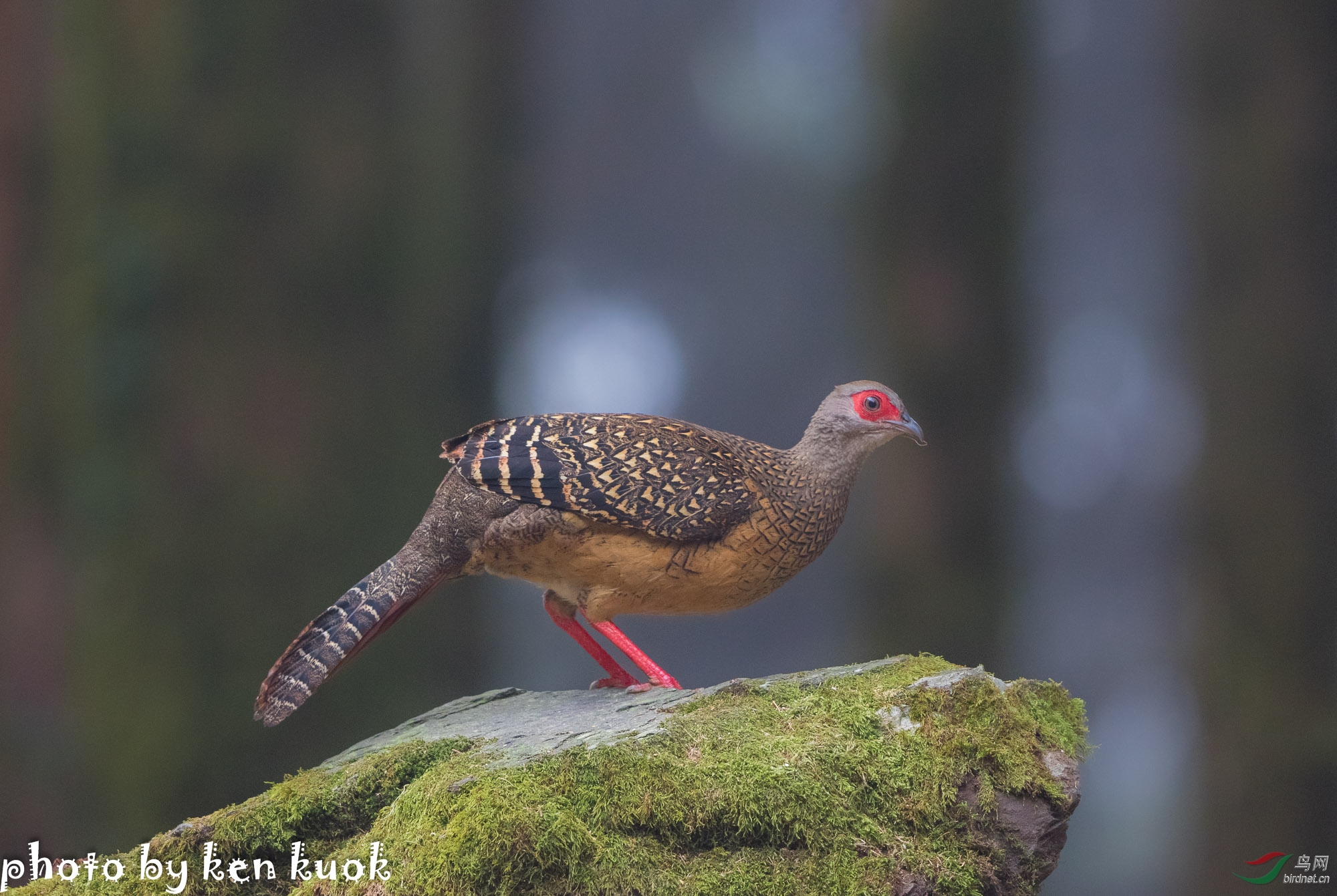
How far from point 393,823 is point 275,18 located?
168 inches

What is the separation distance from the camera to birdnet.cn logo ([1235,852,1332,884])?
523 cm

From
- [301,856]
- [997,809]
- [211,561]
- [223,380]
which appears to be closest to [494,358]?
[223,380]

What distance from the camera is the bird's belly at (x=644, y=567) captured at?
3727 millimetres

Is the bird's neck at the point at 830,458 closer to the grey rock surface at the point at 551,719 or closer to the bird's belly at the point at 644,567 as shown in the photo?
the bird's belly at the point at 644,567

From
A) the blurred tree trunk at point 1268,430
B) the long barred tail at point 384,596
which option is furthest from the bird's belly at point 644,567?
the blurred tree trunk at point 1268,430

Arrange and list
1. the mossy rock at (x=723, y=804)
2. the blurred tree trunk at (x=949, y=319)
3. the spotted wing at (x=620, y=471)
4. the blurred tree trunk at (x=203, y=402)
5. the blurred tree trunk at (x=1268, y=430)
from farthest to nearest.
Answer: the blurred tree trunk at (x=949, y=319) → the blurred tree trunk at (x=1268, y=430) → the blurred tree trunk at (x=203, y=402) → the spotted wing at (x=620, y=471) → the mossy rock at (x=723, y=804)

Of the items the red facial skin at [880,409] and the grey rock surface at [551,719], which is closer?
the grey rock surface at [551,719]

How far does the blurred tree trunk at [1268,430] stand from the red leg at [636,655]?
3.45 m

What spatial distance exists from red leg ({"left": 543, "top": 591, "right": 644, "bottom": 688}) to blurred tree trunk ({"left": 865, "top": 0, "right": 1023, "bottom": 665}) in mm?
2102

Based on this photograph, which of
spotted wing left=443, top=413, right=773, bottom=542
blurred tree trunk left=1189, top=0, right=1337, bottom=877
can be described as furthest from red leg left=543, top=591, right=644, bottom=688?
blurred tree trunk left=1189, top=0, right=1337, bottom=877

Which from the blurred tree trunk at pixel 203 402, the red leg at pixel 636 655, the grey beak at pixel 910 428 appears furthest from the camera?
the blurred tree trunk at pixel 203 402

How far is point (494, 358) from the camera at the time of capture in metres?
6.07

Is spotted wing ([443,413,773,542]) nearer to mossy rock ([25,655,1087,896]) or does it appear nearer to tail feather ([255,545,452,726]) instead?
tail feather ([255,545,452,726])

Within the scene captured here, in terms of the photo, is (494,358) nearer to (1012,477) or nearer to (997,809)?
(1012,477)
